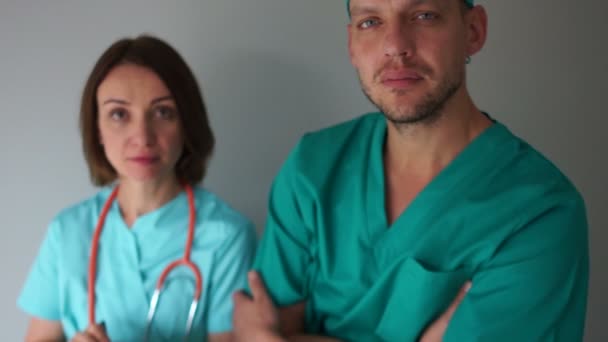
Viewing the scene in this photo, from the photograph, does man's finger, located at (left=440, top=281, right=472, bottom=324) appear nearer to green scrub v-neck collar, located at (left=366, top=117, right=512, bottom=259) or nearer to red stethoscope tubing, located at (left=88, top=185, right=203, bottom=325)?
green scrub v-neck collar, located at (left=366, top=117, right=512, bottom=259)

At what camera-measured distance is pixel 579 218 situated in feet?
3.02

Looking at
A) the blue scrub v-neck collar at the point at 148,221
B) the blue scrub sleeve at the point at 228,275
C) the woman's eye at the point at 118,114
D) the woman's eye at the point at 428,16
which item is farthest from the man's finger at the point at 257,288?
the woman's eye at the point at 428,16

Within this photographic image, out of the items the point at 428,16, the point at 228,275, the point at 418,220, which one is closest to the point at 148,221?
the point at 228,275

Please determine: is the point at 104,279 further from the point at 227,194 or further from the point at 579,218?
the point at 579,218

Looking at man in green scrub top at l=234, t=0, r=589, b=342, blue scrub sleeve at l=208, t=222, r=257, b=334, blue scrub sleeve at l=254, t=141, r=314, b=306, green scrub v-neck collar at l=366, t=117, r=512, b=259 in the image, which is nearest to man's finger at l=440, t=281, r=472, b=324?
man in green scrub top at l=234, t=0, r=589, b=342

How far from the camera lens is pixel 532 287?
2.91 feet

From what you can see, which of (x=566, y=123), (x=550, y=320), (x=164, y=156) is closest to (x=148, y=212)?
(x=164, y=156)

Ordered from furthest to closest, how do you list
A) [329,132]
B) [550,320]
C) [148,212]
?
[148,212]
[329,132]
[550,320]

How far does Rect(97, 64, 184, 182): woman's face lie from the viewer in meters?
1.19

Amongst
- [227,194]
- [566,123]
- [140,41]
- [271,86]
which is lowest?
[227,194]

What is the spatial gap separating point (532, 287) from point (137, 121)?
0.79m

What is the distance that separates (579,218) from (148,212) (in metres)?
0.86

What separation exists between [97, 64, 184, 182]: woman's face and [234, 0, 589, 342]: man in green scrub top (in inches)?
10.6

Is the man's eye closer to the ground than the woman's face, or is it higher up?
higher up
